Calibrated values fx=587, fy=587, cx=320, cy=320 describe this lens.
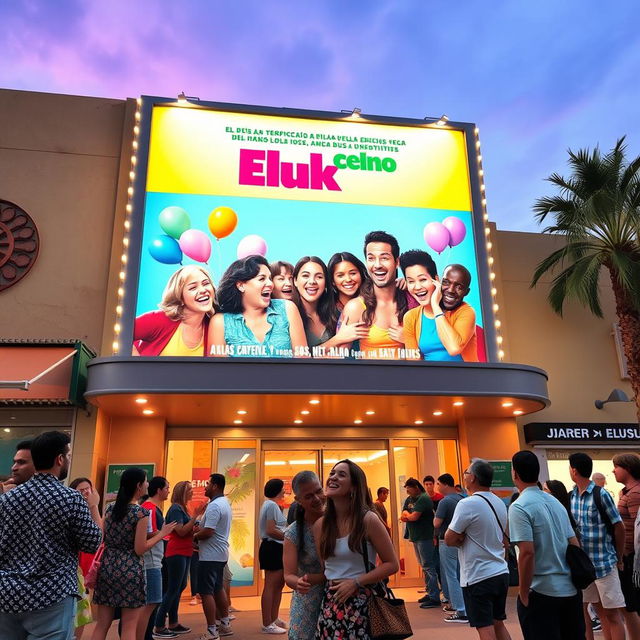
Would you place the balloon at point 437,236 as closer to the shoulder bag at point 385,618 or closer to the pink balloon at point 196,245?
the pink balloon at point 196,245

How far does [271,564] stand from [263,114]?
9467mm

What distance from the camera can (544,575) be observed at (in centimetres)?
392

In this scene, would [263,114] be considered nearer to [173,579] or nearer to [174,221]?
[174,221]

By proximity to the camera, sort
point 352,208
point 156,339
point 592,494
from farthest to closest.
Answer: point 352,208 < point 156,339 < point 592,494

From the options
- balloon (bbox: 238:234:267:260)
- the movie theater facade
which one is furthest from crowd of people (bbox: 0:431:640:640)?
balloon (bbox: 238:234:267:260)

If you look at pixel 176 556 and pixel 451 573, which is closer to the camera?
pixel 176 556

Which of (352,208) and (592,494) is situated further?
(352,208)

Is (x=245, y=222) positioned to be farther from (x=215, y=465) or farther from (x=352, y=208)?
(x=215, y=465)

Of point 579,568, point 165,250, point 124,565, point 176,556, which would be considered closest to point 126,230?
point 165,250

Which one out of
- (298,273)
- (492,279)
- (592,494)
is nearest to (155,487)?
(592,494)

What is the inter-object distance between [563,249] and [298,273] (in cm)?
599

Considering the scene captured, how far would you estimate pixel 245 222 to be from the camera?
11.8m

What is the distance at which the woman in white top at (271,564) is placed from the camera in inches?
281

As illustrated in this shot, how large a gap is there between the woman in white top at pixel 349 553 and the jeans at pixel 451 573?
5.05 meters
